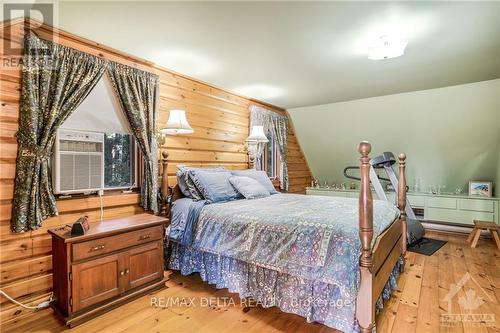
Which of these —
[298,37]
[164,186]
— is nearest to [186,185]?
[164,186]

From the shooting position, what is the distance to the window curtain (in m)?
4.80

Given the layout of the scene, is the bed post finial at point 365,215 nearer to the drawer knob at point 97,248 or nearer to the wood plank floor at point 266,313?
the wood plank floor at point 266,313

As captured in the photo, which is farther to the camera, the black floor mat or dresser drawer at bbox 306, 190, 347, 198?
dresser drawer at bbox 306, 190, 347, 198

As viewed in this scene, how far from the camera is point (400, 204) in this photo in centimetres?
305

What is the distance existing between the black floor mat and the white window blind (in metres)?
4.20

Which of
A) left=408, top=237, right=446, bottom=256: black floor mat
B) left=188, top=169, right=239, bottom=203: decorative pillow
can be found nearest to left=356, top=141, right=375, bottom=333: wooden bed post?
left=188, top=169, right=239, bottom=203: decorative pillow

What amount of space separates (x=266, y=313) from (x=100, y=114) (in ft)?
8.19

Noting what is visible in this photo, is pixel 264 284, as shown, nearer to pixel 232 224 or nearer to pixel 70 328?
pixel 232 224

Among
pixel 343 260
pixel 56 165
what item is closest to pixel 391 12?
pixel 343 260

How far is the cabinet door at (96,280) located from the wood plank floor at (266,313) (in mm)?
161

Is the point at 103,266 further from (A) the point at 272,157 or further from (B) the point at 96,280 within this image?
(A) the point at 272,157

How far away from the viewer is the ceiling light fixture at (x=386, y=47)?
8.12 feet

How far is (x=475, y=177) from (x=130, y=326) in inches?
226

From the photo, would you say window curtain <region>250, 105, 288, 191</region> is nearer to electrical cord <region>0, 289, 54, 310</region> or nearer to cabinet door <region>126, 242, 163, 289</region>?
cabinet door <region>126, 242, 163, 289</region>
